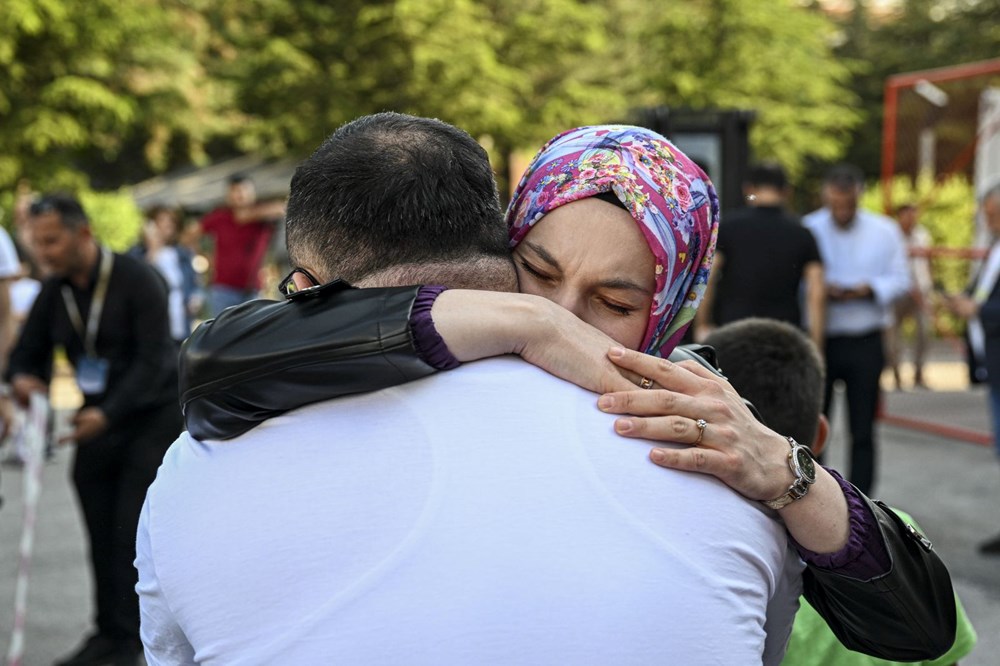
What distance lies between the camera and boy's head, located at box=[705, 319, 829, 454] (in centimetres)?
226

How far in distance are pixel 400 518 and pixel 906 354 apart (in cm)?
1748

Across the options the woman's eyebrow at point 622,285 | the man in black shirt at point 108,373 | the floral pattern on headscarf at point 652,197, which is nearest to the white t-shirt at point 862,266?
the man in black shirt at point 108,373

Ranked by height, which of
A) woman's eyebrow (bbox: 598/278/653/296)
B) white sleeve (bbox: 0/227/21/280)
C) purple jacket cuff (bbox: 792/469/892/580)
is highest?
woman's eyebrow (bbox: 598/278/653/296)

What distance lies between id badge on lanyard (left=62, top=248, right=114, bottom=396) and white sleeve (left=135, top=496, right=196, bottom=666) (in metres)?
3.73

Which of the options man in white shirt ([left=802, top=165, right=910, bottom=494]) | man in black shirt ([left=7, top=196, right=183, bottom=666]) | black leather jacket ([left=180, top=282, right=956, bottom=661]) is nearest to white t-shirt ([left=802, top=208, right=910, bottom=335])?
man in white shirt ([left=802, top=165, right=910, bottom=494])

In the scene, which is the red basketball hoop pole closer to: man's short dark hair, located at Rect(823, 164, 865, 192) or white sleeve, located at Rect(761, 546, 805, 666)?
man's short dark hair, located at Rect(823, 164, 865, 192)

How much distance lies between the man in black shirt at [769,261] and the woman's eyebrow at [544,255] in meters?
4.90

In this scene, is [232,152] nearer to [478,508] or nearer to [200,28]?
[200,28]

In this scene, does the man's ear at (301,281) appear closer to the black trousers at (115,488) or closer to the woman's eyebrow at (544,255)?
the woman's eyebrow at (544,255)

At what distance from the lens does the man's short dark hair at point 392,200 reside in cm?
136

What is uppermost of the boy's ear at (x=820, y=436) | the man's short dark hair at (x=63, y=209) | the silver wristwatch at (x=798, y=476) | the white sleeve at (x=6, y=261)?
the silver wristwatch at (x=798, y=476)

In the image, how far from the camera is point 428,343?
4.14 ft

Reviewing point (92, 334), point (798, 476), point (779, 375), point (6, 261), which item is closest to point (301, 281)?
point (798, 476)

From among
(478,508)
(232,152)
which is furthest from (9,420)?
(232,152)
